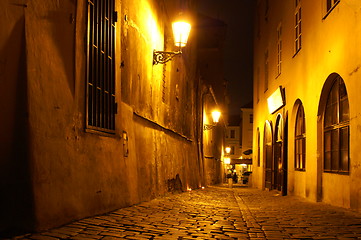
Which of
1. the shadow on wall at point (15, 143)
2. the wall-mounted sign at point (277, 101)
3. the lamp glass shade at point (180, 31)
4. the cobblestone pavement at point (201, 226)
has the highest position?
the lamp glass shade at point (180, 31)

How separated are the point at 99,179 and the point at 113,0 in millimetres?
3418

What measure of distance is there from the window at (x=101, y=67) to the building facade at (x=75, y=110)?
0.02 m

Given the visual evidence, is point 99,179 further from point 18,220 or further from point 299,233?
point 299,233

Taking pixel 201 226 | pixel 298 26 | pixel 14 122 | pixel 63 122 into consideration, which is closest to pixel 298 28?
pixel 298 26

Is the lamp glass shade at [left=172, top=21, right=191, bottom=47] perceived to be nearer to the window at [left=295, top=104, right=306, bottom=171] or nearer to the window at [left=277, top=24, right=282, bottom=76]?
the window at [left=295, top=104, right=306, bottom=171]

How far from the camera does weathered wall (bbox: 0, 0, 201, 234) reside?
479 centimetres

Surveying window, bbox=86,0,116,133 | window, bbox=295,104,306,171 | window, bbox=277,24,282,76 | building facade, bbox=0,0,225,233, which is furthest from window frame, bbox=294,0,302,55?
window, bbox=86,0,116,133

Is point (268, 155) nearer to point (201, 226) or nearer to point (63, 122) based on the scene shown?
point (201, 226)

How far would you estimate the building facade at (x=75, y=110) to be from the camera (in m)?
4.78

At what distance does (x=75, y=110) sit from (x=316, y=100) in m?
7.60

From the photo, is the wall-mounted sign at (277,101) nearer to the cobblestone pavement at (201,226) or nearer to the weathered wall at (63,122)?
the weathered wall at (63,122)

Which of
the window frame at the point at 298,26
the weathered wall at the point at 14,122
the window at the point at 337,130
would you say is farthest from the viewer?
the window frame at the point at 298,26

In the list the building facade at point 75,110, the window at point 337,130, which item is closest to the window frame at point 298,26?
the window at point 337,130

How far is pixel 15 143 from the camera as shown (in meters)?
4.80
